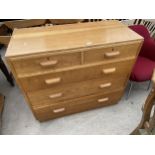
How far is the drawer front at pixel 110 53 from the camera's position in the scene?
44.5 inches

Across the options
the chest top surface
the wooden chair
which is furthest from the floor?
the chest top surface

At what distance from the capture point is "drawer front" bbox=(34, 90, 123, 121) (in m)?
1.44

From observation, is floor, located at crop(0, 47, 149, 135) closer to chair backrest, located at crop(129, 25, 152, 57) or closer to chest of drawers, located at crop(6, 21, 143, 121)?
chest of drawers, located at crop(6, 21, 143, 121)

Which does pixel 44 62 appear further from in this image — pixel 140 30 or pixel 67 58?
pixel 140 30

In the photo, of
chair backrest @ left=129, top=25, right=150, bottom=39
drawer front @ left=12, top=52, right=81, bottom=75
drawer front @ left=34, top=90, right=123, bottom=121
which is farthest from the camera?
chair backrest @ left=129, top=25, right=150, bottom=39

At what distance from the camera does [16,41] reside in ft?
3.72

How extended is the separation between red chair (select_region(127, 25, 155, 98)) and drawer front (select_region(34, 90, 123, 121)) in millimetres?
241

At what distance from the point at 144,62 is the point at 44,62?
1.16m

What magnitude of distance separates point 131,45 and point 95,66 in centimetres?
32

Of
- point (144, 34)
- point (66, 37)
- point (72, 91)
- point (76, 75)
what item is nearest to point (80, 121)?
point (72, 91)

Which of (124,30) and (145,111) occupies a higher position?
(124,30)
